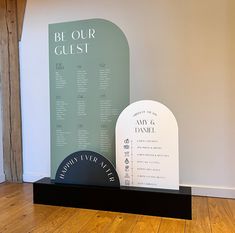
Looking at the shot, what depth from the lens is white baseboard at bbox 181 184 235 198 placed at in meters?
2.33

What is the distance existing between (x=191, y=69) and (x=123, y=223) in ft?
4.84

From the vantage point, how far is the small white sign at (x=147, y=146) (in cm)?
199

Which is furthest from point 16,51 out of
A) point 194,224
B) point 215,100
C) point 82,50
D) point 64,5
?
point 194,224

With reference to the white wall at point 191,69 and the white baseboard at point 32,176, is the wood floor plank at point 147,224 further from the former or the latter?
the white baseboard at point 32,176

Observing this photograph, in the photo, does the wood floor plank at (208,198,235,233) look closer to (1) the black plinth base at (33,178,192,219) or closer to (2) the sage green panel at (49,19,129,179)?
(1) the black plinth base at (33,178,192,219)

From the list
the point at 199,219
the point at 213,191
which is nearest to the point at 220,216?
the point at 199,219

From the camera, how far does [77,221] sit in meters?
1.89

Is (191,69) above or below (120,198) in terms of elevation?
above

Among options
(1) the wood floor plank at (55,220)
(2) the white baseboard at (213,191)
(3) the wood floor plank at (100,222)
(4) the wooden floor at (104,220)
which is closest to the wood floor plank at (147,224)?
(4) the wooden floor at (104,220)

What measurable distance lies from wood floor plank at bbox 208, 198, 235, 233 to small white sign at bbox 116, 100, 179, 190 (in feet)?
1.20

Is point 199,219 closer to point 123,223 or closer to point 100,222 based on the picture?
point 123,223

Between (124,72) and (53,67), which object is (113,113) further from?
(53,67)

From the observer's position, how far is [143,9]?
2467mm

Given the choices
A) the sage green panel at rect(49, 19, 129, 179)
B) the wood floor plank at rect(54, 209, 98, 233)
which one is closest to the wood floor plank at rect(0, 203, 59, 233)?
the wood floor plank at rect(54, 209, 98, 233)
